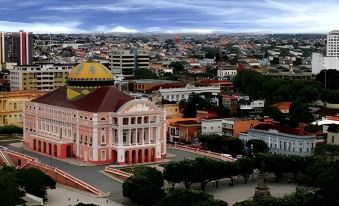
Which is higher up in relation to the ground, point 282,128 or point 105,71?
point 105,71

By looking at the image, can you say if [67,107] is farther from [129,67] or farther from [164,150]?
[129,67]

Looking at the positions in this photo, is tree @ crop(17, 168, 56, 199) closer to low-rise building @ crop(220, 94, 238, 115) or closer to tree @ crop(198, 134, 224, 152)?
tree @ crop(198, 134, 224, 152)

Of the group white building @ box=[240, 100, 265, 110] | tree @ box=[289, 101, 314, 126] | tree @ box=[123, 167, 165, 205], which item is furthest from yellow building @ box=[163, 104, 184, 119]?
tree @ box=[123, 167, 165, 205]

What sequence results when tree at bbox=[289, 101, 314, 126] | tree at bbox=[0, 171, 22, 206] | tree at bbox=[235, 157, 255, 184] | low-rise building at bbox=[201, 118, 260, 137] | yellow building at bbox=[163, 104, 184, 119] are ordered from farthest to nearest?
yellow building at bbox=[163, 104, 184, 119] < tree at bbox=[289, 101, 314, 126] < low-rise building at bbox=[201, 118, 260, 137] < tree at bbox=[235, 157, 255, 184] < tree at bbox=[0, 171, 22, 206]

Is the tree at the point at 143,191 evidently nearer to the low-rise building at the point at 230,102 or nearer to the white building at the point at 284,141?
the white building at the point at 284,141

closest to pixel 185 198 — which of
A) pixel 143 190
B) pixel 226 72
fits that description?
pixel 143 190

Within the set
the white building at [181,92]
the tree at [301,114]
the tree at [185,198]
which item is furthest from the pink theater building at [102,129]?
the white building at [181,92]

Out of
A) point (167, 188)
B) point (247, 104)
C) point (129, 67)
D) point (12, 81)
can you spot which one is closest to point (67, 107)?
point (167, 188)
